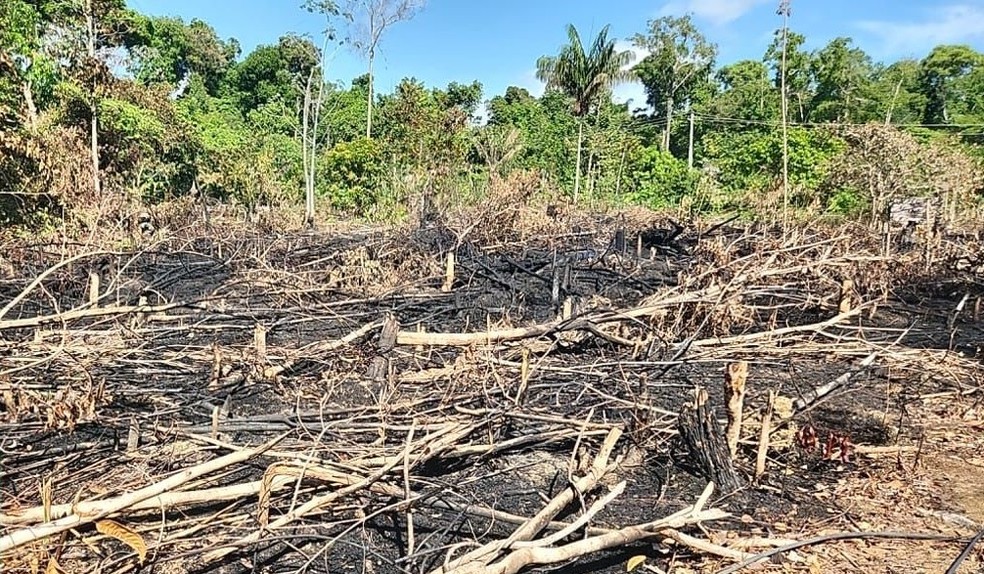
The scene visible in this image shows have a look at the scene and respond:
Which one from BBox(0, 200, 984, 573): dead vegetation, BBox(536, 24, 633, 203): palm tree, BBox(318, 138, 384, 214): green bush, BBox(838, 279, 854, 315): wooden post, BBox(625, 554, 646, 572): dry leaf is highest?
BBox(536, 24, 633, 203): palm tree

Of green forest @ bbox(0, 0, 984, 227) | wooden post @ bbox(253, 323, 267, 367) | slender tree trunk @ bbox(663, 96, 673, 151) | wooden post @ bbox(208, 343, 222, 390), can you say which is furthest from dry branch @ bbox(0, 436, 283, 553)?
slender tree trunk @ bbox(663, 96, 673, 151)

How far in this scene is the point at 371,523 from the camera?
317 cm

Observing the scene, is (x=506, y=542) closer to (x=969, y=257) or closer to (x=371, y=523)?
(x=371, y=523)

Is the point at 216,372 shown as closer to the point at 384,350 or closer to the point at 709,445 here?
the point at 384,350

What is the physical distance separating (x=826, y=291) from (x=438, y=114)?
44.9 feet

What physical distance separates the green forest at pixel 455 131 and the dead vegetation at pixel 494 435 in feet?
11.7

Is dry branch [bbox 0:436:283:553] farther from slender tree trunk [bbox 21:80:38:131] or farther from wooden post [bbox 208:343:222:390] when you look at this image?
slender tree trunk [bbox 21:80:38:131]

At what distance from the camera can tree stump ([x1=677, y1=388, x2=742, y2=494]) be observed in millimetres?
3537

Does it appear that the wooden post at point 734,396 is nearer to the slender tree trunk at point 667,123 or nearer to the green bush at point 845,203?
the green bush at point 845,203

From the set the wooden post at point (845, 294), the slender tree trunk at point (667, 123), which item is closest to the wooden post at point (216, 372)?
the wooden post at point (845, 294)

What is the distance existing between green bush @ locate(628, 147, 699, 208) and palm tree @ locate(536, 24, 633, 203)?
7.21ft

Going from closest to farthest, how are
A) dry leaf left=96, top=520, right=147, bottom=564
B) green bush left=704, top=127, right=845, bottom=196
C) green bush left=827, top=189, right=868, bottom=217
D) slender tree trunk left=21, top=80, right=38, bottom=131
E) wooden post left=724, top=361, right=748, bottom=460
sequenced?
dry leaf left=96, top=520, right=147, bottom=564 → wooden post left=724, top=361, right=748, bottom=460 → slender tree trunk left=21, top=80, right=38, bottom=131 → green bush left=827, top=189, right=868, bottom=217 → green bush left=704, top=127, right=845, bottom=196

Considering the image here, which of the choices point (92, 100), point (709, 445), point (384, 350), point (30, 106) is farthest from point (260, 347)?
point (92, 100)

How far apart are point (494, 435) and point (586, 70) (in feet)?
70.8
